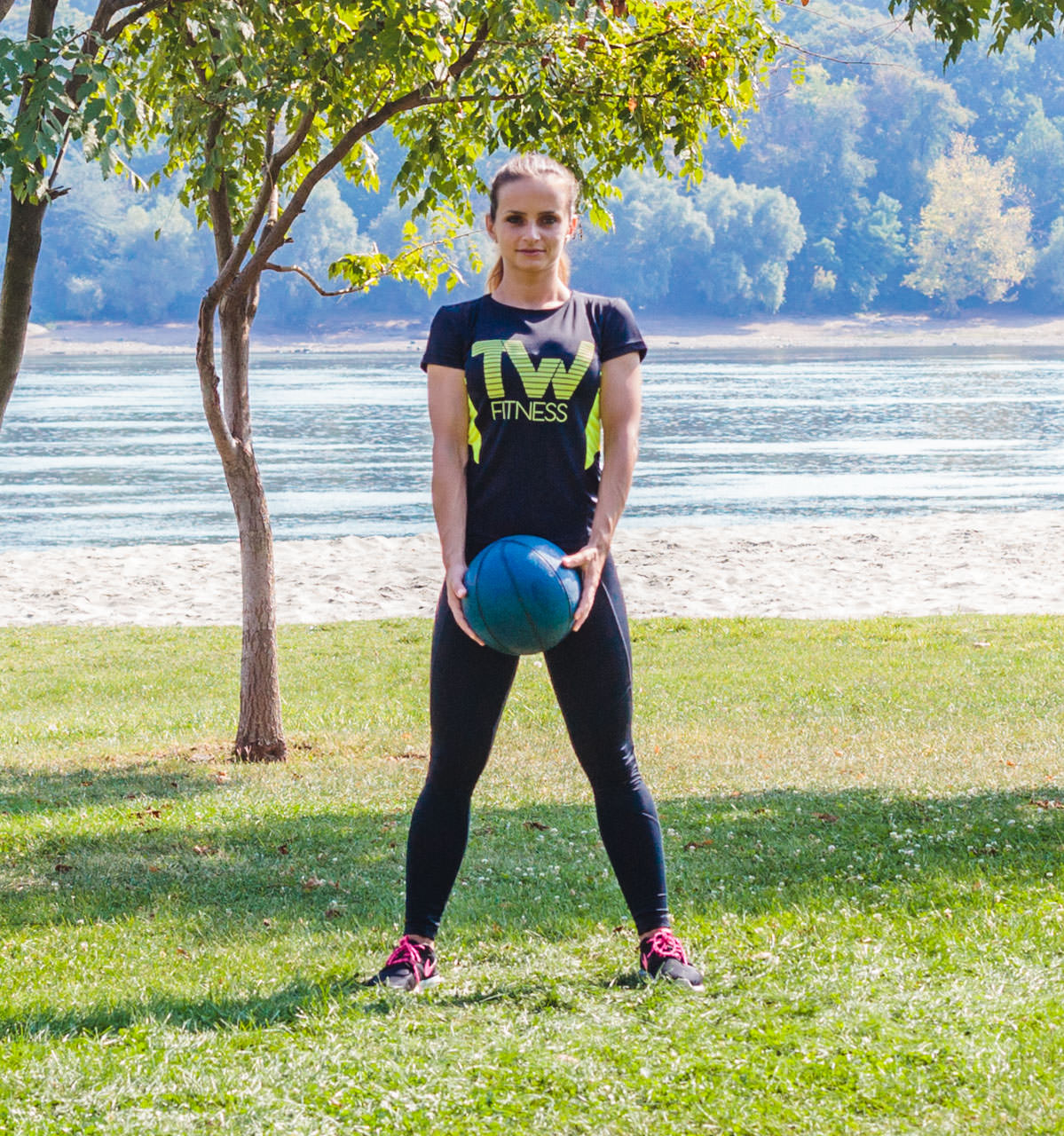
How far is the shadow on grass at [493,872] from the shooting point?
496 cm

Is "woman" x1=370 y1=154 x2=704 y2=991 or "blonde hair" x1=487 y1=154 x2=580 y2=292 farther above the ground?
"blonde hair" x1=487 y1=154 x2=580 y2=292

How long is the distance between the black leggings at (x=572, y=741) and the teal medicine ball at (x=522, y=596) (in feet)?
0.40

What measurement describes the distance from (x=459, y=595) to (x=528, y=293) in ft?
2.84

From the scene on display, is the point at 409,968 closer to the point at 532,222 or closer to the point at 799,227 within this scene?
the point at 532,222

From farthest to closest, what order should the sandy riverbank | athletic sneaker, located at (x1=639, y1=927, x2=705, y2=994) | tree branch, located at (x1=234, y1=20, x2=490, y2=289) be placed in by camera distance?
the sandy riverbank < tree branch, located at (x1=234, y1=20, x2=490, y2=289) < athletic sneaker, located at (x1=639, y1=927, x2=705, y2=994)

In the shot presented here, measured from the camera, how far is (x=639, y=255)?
127438 millimetres

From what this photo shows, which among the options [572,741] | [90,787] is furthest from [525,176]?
[90,787]

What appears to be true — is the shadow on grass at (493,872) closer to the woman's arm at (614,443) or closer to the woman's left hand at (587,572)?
the woman's left hand at (587,572)

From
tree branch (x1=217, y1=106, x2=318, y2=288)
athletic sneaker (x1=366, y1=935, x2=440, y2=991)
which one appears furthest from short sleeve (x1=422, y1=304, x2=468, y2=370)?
tree branch (x1=217, y1=106, x2=318, y2=288)

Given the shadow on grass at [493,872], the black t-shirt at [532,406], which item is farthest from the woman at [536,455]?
the shadow on grass at [493,872]

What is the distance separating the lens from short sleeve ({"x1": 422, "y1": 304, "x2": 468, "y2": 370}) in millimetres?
4012

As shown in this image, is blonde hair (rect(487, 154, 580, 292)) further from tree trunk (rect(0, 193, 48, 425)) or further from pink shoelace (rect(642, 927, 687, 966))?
tree trunk (rect(0, 193, 48, 425))

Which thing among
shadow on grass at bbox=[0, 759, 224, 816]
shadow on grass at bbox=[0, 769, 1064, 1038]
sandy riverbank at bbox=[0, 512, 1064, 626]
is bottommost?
sandy riverbank at bbox=[0, 512, 1064, 626]

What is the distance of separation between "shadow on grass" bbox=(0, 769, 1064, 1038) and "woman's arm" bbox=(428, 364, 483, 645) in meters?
1.26
